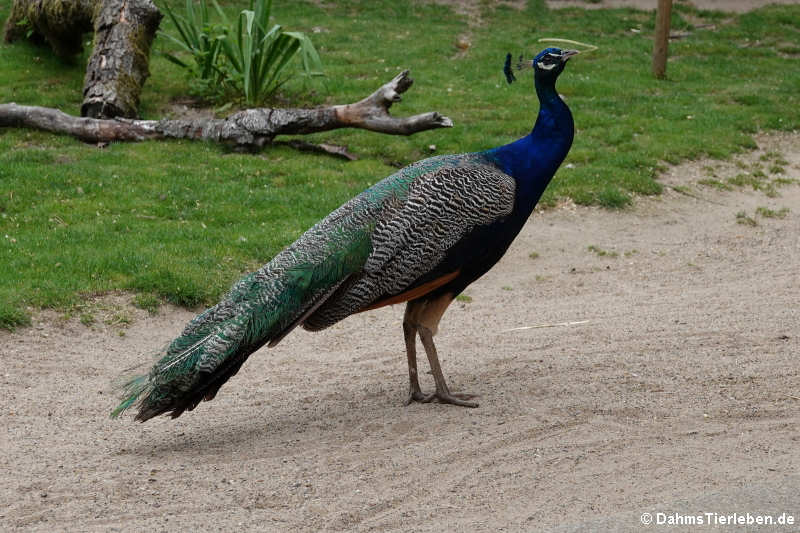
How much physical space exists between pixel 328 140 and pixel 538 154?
20.7 ft

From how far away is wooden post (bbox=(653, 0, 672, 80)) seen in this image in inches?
567

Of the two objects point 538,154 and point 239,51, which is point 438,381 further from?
point 239,51

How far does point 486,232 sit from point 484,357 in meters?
1.52

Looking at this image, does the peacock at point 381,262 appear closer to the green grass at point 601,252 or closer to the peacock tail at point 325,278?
the peacock tail at point 325,278

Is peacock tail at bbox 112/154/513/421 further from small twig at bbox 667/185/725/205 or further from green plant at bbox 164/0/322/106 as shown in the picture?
green plant at bbox 164/0/322/106

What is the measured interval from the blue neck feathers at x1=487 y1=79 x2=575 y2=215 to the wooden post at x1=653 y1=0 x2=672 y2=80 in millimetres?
9540

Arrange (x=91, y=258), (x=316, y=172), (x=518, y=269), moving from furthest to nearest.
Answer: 1. (x=316, y=172)
2. (x=518, y=269)
3. (x=91, y=258)

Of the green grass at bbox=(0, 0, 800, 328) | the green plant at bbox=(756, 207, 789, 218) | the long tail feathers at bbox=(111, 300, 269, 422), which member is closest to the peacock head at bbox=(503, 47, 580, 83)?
the long tail feathers at bbox=(111, 300, 269, 422)

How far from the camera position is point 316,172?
34.1 ft

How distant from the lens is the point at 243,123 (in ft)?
35.9

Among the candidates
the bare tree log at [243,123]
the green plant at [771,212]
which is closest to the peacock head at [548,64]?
the bare tree log at [243,123]

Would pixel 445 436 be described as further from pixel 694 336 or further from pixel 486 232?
pixel 694 336

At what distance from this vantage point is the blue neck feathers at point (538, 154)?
18.3 feet

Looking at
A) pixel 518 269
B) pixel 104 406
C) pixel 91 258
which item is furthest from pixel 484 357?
pixel 91 258
